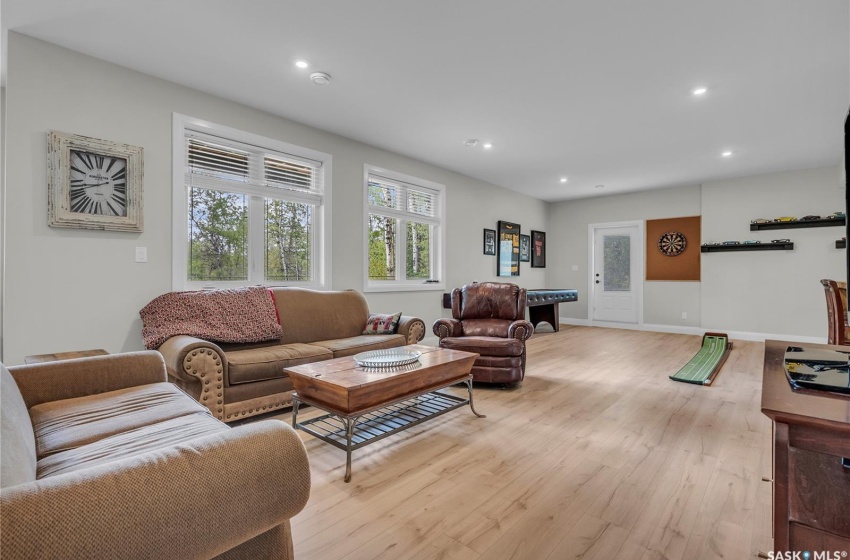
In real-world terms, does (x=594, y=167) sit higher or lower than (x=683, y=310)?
higher

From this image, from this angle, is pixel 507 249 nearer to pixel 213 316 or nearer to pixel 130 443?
pixel 213 316

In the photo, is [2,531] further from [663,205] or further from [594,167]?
[663,205]

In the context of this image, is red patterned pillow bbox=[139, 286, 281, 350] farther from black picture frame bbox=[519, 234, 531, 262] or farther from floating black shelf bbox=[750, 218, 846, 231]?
floating black shelf bbox=[750, 218, 846, 231]

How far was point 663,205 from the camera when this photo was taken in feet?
23.2

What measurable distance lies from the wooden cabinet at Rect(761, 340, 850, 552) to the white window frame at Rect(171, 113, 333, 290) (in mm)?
3769

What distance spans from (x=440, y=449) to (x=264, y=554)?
141 cm

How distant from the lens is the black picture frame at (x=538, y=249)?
314 inches

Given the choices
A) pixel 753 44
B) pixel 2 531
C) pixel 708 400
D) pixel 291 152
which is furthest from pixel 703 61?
pixel 2 531

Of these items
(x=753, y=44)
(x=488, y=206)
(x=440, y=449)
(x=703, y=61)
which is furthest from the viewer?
(x=488, y=206)

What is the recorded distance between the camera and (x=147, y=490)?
0.78 m

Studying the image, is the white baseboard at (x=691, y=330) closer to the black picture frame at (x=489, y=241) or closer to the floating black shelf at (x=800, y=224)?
the floating black shelf at (x=800, y=224)

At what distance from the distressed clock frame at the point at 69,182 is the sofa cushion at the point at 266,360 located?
1.30m

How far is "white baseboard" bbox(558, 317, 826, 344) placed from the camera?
19.0 feet

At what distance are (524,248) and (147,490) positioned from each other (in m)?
7.45
